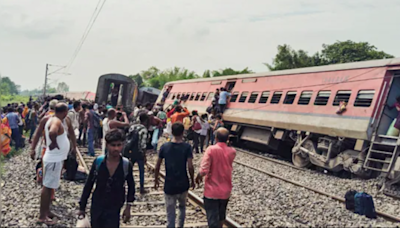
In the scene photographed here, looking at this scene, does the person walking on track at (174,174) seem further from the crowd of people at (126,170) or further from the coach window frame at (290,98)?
the coach window frame at (290,98)

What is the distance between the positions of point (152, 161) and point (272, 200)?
4689mm

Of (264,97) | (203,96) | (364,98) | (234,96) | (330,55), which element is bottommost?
(203,96)

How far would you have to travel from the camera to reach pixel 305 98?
12930mm

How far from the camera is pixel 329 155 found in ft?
37.3

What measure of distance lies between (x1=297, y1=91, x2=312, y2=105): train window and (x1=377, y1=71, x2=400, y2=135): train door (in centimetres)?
282

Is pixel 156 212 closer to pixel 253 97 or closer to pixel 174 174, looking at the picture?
pixel 174 174

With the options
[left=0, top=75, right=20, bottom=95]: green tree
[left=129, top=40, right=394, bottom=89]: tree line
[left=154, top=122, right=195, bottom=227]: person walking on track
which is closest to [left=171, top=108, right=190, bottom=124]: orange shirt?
[left=154, top=122, right=195, bottom=227]: person walking on track

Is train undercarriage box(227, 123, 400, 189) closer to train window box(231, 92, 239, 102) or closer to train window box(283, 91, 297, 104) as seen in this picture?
train window box(283, 91, 297, 104)

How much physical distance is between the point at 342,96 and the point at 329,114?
2.25 ft

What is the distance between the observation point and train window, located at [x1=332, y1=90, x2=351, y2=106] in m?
11.2

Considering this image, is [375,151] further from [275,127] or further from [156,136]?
[156,136]

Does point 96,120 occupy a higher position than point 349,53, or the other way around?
point 349,53

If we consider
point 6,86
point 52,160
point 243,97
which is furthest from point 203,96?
point 6,86

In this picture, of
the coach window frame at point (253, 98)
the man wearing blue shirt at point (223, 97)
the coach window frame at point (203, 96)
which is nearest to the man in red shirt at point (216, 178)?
the coach window frame at point (253, 98)
